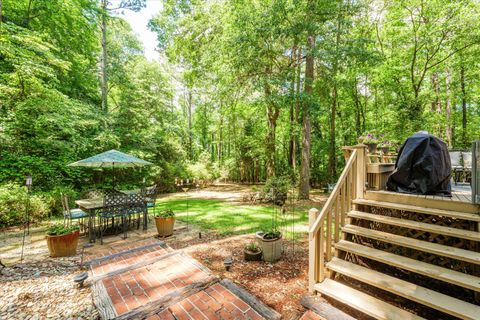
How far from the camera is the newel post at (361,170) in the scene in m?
3.53

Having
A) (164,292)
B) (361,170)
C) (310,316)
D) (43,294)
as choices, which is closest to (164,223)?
(43,294)

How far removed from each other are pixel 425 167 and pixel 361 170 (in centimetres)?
89

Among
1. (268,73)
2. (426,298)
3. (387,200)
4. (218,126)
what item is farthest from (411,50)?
(218,126)

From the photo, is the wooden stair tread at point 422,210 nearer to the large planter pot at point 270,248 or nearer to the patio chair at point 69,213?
the large planter pot at point 270,248

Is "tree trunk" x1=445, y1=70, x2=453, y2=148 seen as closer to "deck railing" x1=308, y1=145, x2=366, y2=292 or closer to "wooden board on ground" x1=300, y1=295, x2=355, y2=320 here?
"deck railing" x1=308, y1=145, x2=366, y2=292

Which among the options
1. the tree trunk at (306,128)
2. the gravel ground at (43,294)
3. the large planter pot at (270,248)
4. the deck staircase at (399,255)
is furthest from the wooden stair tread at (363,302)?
the tree trunk at (306,128)

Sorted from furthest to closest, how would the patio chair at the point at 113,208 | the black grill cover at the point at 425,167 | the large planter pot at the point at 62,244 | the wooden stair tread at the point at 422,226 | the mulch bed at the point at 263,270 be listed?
the patio chair at the point at 113,208 < the large planter pot at the point at 62,244 < the black grill cover at the point at 425,167 < the mulch bed at the point at 263,270 < the wooden stair tread at the point at 422,226

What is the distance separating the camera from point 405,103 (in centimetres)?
863

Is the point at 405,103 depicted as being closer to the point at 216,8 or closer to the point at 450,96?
the point at 450,96

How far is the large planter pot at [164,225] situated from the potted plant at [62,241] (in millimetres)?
1615

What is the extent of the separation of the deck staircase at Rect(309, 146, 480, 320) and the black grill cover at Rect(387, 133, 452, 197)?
16.6 inches

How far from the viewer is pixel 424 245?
103 inches

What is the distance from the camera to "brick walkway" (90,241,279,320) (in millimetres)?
2416

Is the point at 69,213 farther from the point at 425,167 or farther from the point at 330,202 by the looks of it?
the point at 425,167
